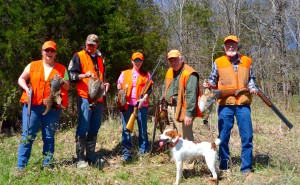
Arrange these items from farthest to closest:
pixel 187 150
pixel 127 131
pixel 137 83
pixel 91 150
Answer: pixel 127 131, pixel 137 83, pixel 91 150, pixel 187 150

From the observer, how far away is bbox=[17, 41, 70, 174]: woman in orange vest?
14.6 feet

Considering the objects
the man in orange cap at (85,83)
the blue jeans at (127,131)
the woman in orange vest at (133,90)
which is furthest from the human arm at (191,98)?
the man in orange cap at (85,83)

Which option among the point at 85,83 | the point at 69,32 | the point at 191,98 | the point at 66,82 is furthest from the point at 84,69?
the point at 69,32

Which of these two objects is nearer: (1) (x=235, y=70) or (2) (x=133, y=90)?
(1) (x=235, y=70)

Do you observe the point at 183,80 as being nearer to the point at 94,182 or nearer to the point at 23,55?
the point at 94,182

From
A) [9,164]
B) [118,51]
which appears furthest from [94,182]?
[118,51]

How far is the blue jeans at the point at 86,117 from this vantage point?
4.86 meters

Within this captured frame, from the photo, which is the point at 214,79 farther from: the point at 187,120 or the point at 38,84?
the point at 38,84

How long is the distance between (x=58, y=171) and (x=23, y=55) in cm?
494

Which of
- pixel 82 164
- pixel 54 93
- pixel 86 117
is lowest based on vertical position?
pixel 82 164

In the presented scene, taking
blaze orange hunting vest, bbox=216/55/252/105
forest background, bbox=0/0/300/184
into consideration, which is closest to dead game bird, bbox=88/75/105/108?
blaze orange hunting vest, bbox=216/55/252/105

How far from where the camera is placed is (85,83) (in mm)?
4879

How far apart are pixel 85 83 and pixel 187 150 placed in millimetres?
2198

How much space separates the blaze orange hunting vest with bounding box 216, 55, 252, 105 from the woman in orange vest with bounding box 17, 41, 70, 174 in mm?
2764
